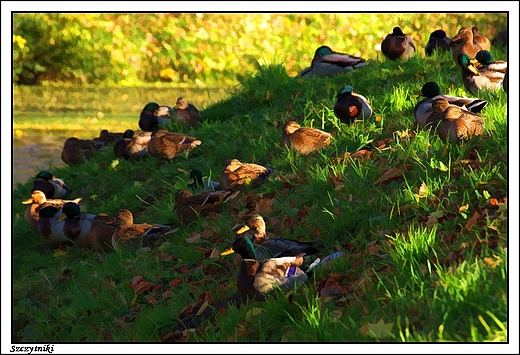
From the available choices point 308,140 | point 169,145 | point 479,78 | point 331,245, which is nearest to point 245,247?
point 331,245

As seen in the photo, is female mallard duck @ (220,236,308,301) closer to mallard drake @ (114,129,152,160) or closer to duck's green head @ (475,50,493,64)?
duck's green head @ (475,50,493,64)

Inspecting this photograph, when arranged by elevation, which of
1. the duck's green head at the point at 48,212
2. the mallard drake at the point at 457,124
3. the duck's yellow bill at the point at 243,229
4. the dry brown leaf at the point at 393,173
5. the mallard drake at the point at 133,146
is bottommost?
the duck's green head at the point at 48,212

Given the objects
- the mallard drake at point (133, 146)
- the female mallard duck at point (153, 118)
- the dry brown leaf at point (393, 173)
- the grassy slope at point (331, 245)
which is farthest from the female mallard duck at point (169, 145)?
the dry brown leaf at point (393, 173)

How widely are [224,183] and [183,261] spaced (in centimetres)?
136

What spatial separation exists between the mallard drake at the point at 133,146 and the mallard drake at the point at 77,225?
2326 mm

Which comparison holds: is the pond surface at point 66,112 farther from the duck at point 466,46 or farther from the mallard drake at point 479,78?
the mallard drake at point 479,78

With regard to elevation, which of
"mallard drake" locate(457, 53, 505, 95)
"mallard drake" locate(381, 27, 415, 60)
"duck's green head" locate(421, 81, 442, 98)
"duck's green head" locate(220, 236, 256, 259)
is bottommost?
"duck's green head" locate(220, 236, 256, 259)

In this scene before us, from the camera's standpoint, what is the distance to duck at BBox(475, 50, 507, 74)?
9312 mm

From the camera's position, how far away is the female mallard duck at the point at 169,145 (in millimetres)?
10703

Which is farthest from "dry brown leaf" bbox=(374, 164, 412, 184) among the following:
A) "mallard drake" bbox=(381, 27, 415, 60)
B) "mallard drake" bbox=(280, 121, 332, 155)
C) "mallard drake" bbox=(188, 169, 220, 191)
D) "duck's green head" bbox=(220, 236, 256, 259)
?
"mallard drake" bbox=(381, 27, 415, 60)

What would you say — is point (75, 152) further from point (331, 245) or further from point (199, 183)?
point (331, 245)

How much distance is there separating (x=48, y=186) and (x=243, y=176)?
392 centimetres

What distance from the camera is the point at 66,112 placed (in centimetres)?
1680

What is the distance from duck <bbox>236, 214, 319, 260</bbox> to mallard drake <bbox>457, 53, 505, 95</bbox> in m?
3.72
